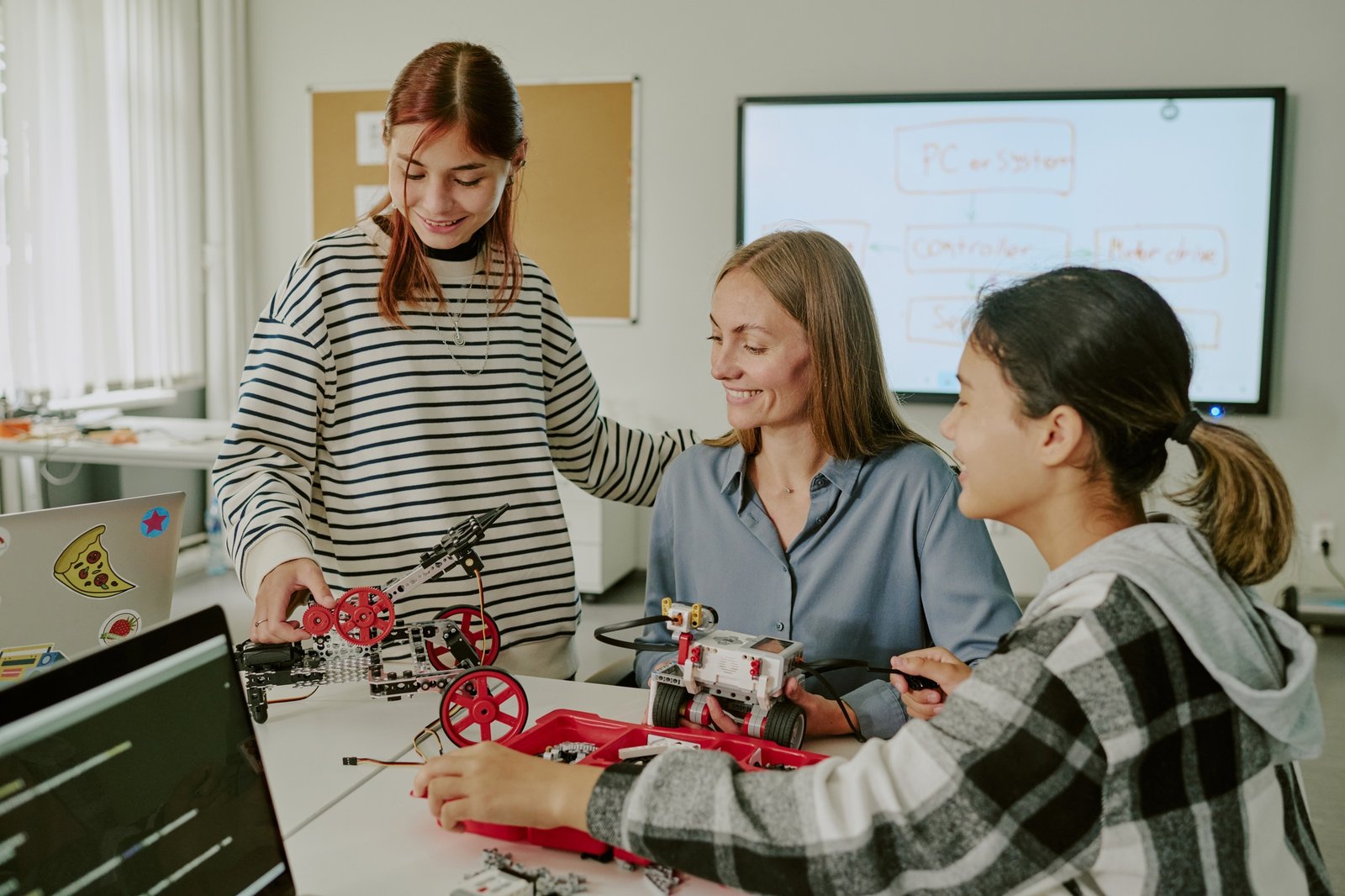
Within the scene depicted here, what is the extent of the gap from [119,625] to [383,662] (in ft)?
1.05

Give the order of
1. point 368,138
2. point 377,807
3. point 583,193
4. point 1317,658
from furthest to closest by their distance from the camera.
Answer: point 368,138 → point 583,193 → point 1317,658 → point 377,807

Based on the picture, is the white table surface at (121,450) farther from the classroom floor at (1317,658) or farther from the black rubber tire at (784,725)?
the black rubber tire at (784,725)

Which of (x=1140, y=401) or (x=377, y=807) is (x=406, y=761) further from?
(x=1140, y=401)

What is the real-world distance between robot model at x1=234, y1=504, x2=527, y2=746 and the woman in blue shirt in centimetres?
32

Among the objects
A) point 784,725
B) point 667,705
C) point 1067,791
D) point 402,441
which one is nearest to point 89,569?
point 402,441

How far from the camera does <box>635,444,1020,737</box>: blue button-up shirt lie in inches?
55.5

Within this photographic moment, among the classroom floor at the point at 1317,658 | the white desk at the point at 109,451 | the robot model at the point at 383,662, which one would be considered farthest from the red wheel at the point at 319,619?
the white desk at the point at 109,451

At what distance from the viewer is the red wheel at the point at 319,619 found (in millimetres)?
1233

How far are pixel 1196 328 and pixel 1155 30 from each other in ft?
3.41

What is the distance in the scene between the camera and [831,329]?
59.1 inches

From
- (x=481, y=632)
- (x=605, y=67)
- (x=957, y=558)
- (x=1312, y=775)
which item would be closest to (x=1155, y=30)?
(x=605, y=67)

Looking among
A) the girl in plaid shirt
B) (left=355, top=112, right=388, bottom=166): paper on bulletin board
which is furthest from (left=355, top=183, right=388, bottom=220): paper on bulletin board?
the girl in plaid shirt

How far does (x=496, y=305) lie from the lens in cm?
158

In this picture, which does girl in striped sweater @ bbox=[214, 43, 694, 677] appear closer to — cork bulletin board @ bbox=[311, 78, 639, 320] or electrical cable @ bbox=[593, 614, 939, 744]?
electrical cable @ bbox=[593, 614, 939, 744]
